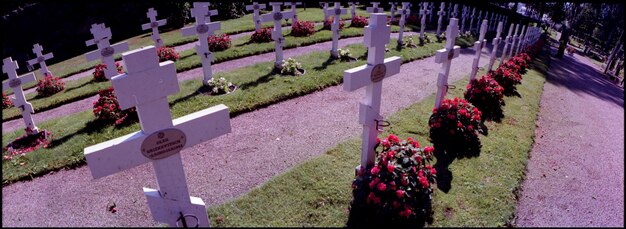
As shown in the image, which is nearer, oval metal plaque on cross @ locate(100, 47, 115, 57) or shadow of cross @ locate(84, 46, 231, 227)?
shadow of cross @ locate(84, 46, 231, 227)

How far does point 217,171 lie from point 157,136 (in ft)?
9.04

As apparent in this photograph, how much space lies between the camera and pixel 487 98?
26.0ft

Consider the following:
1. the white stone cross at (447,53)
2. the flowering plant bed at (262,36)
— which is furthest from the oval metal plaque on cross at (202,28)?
the white stone cross at (447,53)

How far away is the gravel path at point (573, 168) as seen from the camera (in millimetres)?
4816

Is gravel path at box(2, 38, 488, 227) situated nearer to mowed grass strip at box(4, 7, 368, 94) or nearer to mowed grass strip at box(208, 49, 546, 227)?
mowed grass strip at box(208, 49, 546, 227)

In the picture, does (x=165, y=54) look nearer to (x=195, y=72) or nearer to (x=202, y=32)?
(x=195, y=72)

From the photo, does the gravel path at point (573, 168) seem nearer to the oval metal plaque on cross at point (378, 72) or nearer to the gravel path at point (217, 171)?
the oval metal plaque on cross at point (378, 72)

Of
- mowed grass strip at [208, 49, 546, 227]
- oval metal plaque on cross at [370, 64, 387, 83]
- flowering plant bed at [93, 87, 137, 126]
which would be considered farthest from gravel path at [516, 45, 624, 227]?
flowering plant bed at [93, 87, 137, 126]

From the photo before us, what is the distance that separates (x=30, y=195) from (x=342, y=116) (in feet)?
18.1

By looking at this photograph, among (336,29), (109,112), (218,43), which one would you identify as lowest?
(109,112)

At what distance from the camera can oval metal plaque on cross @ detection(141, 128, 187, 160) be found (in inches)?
110

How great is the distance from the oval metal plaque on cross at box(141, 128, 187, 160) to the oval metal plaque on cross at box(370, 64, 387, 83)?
8.01 feet

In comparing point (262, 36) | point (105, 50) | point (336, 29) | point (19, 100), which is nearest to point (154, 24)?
point (105, 50)

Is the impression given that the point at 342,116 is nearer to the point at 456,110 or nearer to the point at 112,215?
the point at 456,110
